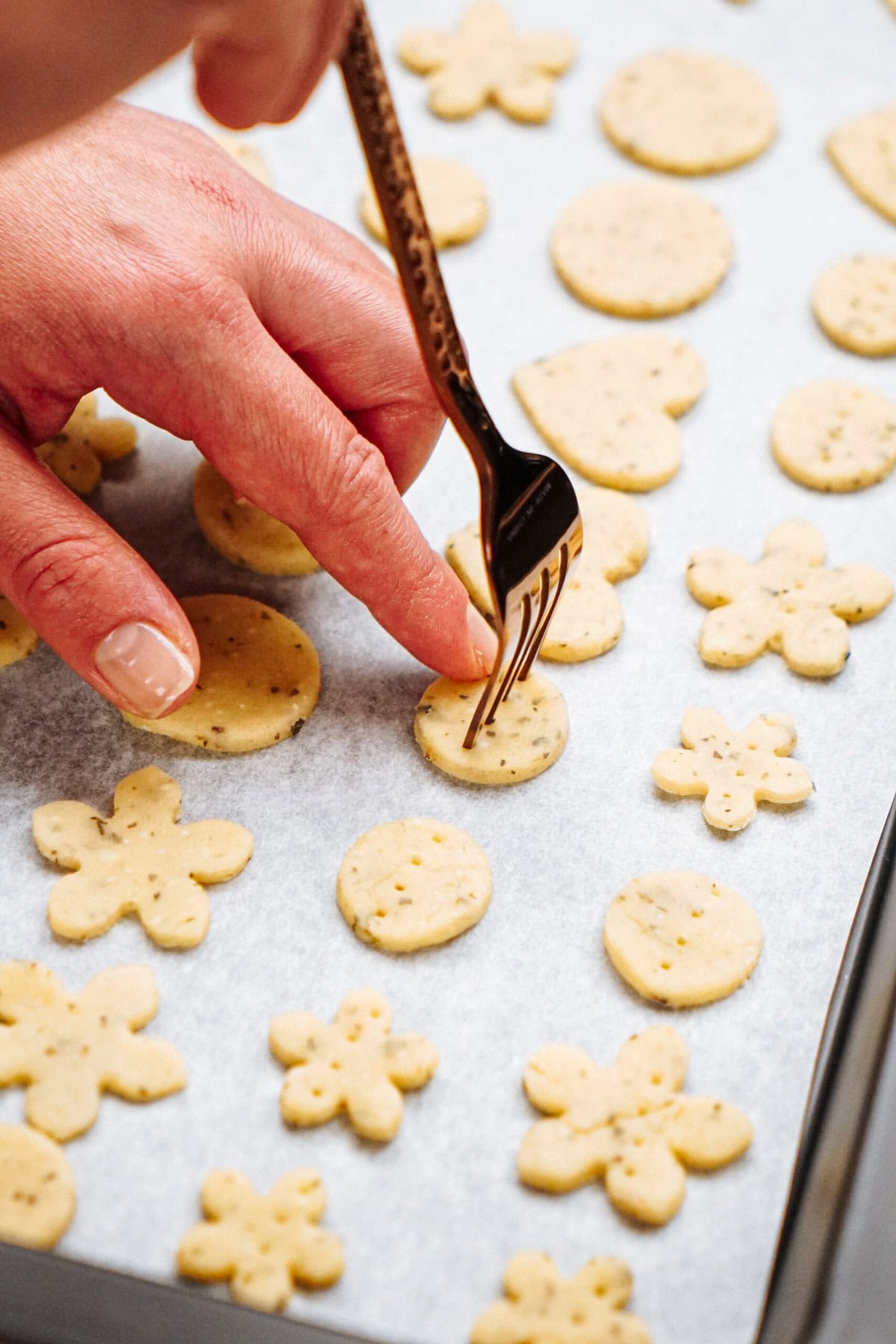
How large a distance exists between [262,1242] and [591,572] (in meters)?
0.73

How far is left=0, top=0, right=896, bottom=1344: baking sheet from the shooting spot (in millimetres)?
947

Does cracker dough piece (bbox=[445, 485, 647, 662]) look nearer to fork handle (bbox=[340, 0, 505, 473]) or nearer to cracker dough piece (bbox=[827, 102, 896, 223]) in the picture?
fork handle (bbox=[340, 0, 505, 473])

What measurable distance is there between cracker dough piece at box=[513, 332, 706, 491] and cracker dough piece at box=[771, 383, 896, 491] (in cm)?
12

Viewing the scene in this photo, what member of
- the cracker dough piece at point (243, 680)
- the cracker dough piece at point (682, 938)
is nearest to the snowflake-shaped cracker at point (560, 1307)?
the cracker dough piece at point (682, 938)

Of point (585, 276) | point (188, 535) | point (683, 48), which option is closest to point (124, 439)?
point (188, 535)

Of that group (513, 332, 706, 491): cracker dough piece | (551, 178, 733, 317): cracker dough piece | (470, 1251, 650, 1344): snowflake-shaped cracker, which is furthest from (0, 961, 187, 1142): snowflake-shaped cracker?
(551, 178, 733, 317): cracker dough piece

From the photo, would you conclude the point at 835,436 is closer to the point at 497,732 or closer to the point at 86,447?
the point at 497,732

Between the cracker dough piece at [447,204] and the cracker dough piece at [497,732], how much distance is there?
0.70m

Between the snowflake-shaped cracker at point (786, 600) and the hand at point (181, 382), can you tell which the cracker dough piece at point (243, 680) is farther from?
the snowflake-shaped cracker at point (786, 600)

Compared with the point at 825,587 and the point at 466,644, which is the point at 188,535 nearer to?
the point at 466,644

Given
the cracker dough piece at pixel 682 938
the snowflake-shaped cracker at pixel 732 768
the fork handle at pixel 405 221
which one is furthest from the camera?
the snowflake-shaped cracker at pixel 732 768

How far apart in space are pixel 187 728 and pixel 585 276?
81 cm

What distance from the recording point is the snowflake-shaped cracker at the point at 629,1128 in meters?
0.96

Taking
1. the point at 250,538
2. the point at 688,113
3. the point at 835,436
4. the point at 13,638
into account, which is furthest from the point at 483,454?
the point at 688,113
